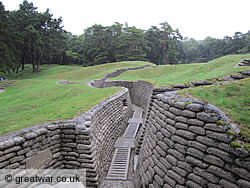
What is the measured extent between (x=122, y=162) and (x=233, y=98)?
16.7 feet

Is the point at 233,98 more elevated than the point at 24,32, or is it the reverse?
the point at 24,32

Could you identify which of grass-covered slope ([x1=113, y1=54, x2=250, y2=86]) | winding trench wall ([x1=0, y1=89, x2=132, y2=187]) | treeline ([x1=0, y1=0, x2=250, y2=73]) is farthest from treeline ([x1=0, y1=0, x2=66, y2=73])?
winding trench wall ([x1=0, y1=89, x2=132, y2=187])

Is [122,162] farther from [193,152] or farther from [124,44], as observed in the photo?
[124,44]

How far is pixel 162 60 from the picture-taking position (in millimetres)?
48031

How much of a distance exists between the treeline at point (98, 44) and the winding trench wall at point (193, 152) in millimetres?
27024

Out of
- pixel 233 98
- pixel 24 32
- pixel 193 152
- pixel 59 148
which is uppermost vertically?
pixel 24 32

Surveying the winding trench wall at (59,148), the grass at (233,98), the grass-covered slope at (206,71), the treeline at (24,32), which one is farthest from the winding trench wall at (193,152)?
the treeline at (24,32)

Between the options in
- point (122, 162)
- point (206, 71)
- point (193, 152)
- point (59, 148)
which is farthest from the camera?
point (206, 71)

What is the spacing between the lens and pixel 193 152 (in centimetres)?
334

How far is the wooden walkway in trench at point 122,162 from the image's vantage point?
5.64 m

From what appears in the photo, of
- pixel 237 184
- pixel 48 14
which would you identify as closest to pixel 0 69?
pixel 48 14

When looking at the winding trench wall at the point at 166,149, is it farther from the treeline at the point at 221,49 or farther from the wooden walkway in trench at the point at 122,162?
the treeline at the point at 221,49

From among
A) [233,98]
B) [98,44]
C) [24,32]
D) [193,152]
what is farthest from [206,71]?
[98,44]

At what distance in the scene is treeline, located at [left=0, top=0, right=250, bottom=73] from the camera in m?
A: 28.7
